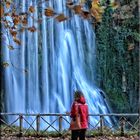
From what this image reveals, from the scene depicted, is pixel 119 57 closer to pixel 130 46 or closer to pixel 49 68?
pixel 130 46

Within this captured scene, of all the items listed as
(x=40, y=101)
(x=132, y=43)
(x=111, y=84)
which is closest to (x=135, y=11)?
(x=132, y=43)

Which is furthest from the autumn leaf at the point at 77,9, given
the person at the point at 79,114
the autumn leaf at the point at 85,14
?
the person at the point at 79,114

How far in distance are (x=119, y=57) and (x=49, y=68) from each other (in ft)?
19.9

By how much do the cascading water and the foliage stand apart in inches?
53.5

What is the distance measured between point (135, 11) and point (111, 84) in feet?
15.1

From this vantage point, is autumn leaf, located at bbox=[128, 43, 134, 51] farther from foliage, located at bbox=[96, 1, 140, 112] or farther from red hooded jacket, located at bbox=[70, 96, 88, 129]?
red hooded jacket, located at bbox=[70, 96, 88, 129]

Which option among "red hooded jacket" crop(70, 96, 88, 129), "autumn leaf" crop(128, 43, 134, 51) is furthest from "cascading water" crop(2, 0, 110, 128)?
"red hooded jacket" crop(70, 96, 88, 129)

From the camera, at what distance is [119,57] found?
2788cm

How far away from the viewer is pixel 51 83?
23.0m

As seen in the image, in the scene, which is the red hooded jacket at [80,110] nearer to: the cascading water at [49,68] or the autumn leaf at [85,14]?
the autumn leaf at [85,14]

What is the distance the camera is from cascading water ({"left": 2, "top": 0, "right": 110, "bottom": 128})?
834 inches

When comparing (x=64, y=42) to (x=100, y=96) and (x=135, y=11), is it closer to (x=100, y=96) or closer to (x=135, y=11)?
(x=100, y=96)

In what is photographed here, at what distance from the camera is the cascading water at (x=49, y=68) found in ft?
69.5

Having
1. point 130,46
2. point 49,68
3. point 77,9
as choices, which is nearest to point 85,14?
point 77,9
